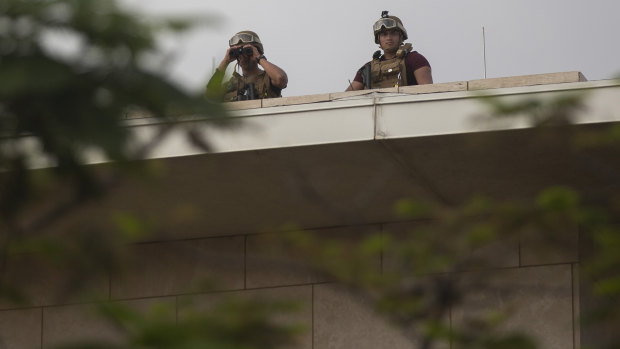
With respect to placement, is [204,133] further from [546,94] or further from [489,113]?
[546,94]

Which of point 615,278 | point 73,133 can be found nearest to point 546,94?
point 615,278

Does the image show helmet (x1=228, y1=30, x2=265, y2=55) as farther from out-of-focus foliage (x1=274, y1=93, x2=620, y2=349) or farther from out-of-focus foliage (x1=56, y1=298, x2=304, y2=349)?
out-of-focus foliage (x1=56, y1=298, x2=304, y2=349)

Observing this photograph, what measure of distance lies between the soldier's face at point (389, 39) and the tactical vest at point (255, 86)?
3.44ft

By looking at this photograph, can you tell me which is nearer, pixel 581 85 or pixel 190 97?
pixel 190 97

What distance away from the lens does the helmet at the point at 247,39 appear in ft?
42.1

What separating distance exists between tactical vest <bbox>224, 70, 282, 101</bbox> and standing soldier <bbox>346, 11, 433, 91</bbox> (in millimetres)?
735

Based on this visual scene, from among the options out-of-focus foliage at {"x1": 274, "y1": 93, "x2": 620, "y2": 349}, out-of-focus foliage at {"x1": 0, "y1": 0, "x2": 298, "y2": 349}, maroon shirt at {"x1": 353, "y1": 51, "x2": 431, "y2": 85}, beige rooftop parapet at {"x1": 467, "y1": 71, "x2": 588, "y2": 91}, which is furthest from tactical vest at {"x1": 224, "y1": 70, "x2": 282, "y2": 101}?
out-of-focus foliage at {"x1": 0, "y1": 0, "x2": 298, "y2": 349}

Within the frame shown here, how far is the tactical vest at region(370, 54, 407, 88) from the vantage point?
476 inches

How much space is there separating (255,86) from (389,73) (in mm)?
1310

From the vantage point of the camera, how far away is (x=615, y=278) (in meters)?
5.71

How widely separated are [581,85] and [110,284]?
5.35 metres

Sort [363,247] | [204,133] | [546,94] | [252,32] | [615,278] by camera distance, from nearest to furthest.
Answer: [204,133]
[363,247]
[615,278]
[546,94]
[252,32]

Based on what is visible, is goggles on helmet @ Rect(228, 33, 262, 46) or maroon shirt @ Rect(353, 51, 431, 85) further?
goggles on helmet @ Rect(228, 33, 262, 46)

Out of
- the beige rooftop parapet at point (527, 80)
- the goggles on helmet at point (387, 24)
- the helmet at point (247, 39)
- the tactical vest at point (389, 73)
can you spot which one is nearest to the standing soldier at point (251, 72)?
the helmet at point (247, 39)
